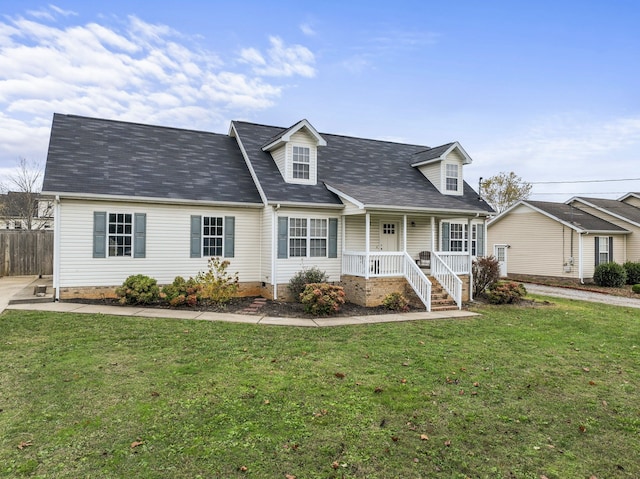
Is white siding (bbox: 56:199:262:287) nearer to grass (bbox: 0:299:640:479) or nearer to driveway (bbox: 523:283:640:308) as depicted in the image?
grass (bbox: 0:299:640:479)

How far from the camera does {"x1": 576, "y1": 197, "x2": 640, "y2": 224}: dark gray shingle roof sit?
23812 millimetres

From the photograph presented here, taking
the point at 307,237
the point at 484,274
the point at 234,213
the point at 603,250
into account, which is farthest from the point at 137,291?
the point at 603,250

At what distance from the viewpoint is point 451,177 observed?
17609mm

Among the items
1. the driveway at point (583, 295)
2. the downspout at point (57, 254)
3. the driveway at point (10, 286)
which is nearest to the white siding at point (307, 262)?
the downspout at point (57, 254)

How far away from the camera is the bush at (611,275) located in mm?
20469

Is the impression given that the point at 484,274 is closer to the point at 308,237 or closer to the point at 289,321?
the point at 308,237

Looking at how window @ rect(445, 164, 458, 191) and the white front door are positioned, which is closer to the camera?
window @ rect(445, 164, 458, 191)

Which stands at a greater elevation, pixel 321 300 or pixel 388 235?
pixel 388 235

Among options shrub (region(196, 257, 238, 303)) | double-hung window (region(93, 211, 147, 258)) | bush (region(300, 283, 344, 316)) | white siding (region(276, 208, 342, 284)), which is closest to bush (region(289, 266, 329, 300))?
white siding (region(276, 208, 342, 284))

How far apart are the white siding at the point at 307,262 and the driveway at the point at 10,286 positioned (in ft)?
25.1

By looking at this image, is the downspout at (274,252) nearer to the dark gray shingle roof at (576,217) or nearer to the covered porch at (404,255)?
the covered porch at (404,255)

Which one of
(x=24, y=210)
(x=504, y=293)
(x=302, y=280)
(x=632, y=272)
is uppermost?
(x=24, y=210)

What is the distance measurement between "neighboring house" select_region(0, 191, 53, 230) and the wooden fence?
1145 cm

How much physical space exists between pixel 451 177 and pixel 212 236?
10.7 meters
